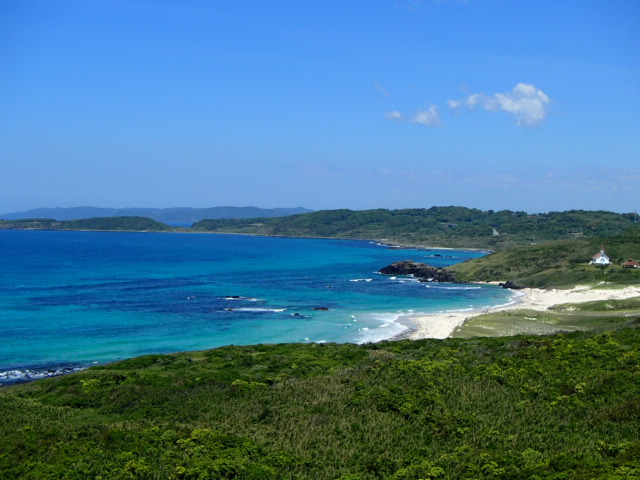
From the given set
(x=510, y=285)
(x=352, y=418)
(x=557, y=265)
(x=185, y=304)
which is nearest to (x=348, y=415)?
(x=352, y=418)

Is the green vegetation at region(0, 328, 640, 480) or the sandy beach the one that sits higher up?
the green vegetation at region(0, 328, 640, 480)

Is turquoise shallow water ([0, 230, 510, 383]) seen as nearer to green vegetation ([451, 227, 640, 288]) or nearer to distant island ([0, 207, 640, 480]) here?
green vegetation ([451, 227, 640, 288])

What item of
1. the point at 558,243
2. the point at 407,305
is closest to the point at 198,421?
the point at 407,305

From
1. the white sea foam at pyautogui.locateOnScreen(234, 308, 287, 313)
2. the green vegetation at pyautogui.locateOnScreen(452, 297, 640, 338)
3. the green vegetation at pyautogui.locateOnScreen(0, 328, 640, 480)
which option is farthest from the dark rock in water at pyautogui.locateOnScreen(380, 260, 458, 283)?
the green vegetation at pyautogui.locateOnScreen(0, 328, 640, 480)

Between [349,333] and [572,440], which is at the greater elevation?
[572,440]

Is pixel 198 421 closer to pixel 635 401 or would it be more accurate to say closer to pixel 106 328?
pixel 635 401

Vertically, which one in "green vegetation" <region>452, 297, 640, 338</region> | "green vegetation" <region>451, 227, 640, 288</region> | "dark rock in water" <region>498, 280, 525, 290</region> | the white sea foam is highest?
"green vegetation" <region>451, 227, 640, 288</region>

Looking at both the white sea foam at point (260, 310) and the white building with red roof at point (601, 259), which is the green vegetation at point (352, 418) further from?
the white building with red roof at point (601, 259)
